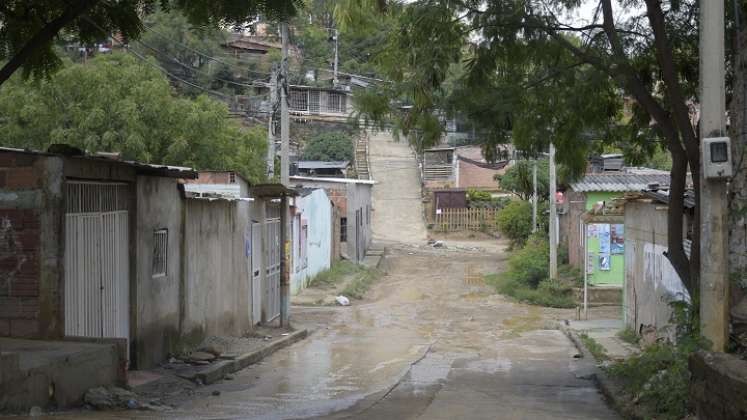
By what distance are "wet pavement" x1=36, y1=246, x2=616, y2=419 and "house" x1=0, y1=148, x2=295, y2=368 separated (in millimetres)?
A: 1368

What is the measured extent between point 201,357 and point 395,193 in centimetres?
4565

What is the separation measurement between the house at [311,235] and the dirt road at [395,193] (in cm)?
1456

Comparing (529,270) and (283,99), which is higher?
(283,99)

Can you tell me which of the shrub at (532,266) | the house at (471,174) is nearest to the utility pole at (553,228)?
the shrub at (532,266)

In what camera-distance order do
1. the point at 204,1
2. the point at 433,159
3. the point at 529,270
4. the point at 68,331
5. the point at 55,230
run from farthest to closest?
the point at 433,159
the point at 529,270
the point at 68,331
the point at 55,230
the point at 204,1

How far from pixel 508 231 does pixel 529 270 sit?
1109 centimetres

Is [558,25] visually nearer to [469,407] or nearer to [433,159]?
[469,407]

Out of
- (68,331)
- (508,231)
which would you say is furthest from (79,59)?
(68,331)

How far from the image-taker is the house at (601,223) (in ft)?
88.7

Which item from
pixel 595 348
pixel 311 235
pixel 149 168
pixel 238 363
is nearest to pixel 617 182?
pixel 311 235

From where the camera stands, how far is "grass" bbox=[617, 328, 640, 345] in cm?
1933

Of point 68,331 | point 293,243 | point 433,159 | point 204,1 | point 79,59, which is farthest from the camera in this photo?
point 433,159

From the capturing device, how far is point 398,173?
6362 cm

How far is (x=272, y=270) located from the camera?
2177 cm
